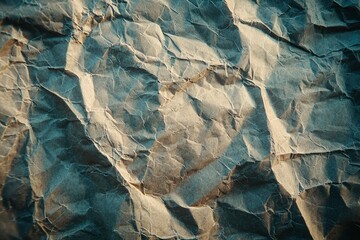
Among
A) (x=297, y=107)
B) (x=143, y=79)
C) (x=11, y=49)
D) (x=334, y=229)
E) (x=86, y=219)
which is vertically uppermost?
(x=11, y=49)

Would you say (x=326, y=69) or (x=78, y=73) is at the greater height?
(x=78, y=73)

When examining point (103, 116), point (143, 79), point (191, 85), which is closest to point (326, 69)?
point (191, 85)

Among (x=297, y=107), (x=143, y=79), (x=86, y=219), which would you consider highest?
(x=143, y=79)

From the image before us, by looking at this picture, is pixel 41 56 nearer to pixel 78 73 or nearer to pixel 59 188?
pixel 78 73

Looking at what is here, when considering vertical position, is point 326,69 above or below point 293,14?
below

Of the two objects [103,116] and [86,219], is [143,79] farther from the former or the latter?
[86,219]

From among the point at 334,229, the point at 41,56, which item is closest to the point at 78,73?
the point at 41,56
